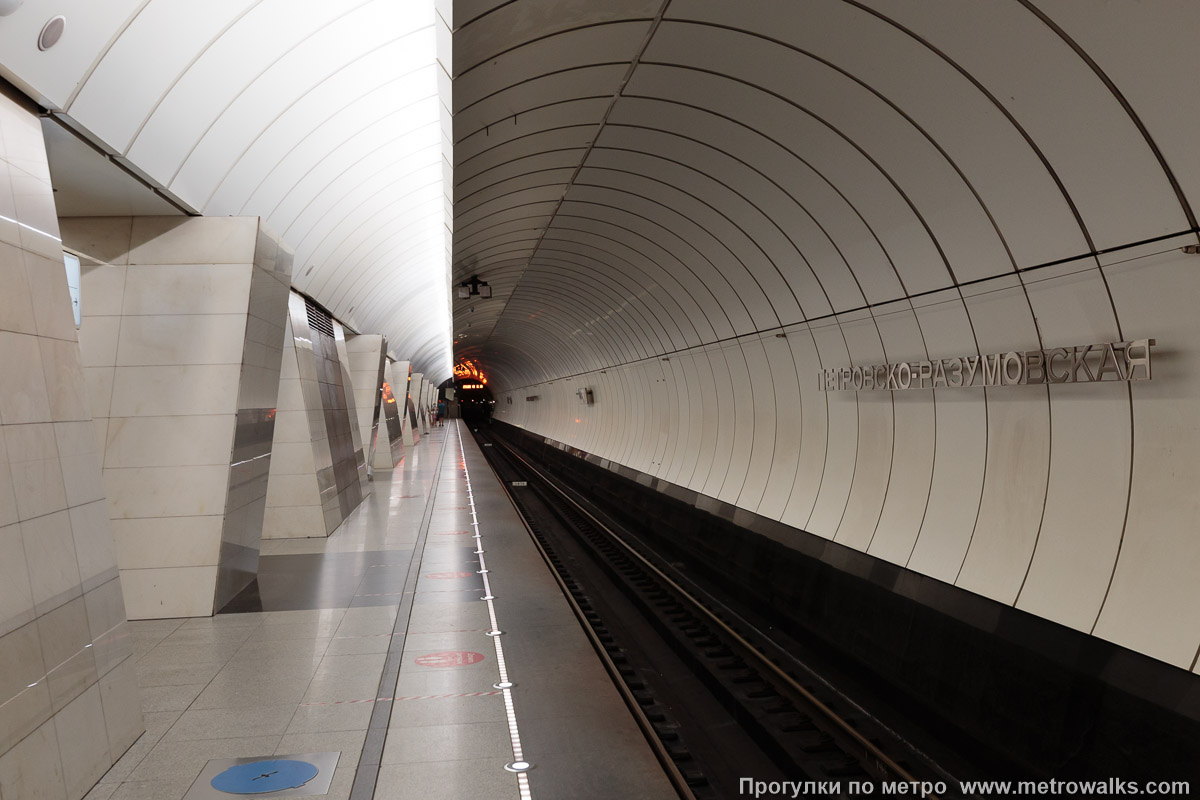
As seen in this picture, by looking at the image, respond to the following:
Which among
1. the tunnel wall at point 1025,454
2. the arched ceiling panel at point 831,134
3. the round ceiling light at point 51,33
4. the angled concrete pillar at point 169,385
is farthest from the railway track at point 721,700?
the round ceiling light at point 51,33

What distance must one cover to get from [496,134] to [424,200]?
4420mm

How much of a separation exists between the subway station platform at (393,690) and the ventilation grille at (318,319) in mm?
6207

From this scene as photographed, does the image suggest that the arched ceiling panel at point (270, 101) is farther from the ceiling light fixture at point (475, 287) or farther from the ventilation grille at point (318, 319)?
the ceiling light fixture at point (475, 287)

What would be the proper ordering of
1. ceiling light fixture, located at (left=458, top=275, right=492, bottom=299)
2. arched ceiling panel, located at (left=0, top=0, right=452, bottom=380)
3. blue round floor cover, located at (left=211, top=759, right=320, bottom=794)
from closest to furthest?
blue round floor cover, located at (left=211, top=759, right=320, bottom=794), arched ceiling panel, located at (left=0, top=0, right=452, bottom=380), ceiling light fixture, located at (left=458, top=275, right=492, bottom=299)

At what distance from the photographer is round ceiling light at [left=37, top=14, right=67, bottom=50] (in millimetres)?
5113

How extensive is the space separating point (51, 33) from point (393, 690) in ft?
16.5

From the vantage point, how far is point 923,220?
325 inches

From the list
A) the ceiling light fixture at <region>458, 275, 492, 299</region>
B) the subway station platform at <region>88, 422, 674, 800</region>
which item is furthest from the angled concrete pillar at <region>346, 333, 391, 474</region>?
the subway station platform at <region>88, 422, 674, 800</region>

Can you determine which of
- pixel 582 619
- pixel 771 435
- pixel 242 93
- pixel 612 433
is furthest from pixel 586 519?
pixel 242 93

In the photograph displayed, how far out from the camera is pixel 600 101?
10.0 meters

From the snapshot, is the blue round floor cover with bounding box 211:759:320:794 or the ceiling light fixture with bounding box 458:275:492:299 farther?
the ceiling light fixture with bounding box 458:275:492:299

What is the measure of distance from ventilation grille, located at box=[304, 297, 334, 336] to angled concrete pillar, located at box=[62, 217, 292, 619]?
21.3 ft

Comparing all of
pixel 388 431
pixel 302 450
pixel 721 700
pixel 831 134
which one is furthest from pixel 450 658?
pixel 388 431

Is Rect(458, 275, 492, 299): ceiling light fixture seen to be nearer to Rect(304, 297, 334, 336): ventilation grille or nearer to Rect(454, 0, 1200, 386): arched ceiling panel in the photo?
Rect(304, 297, 334, 336): ventilation grille
